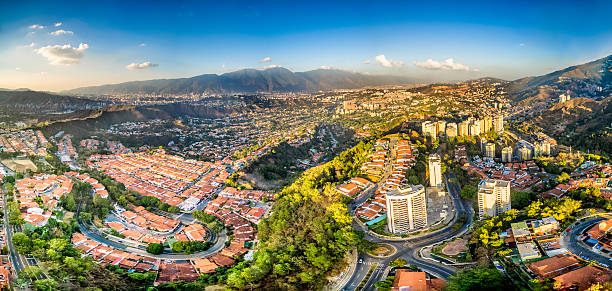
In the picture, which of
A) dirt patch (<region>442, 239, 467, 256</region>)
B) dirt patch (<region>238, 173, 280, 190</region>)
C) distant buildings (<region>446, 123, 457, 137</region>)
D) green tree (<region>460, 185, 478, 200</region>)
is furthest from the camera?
distant buildings (<region>446, 123, 457, 137</region>)

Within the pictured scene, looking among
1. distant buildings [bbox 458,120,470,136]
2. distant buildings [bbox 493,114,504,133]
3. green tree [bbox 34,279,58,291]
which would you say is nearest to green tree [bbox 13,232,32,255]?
green tree [bbox 34,279,58,291]

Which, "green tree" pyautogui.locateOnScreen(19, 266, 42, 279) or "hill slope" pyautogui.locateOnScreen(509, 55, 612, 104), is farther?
"hill slope" pyautogui.locateOnScreen(509, 55, 612, 104)

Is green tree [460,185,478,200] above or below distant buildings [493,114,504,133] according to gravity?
below

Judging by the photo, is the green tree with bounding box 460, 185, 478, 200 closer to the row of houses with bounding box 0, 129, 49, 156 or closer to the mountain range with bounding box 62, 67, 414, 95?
the row of houses with bounding box 0, 129, 49, 156

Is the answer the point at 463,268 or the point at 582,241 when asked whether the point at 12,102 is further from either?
the point at 582,241

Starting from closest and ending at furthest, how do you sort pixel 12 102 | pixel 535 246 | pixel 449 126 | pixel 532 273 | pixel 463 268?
pixel 532 273, pixel 535 246, pixel 463 268, pixel 449 126, pixel 12 102

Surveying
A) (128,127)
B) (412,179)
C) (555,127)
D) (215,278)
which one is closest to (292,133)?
(128,127)

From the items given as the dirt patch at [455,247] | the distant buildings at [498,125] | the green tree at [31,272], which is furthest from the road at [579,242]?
the distant buildings at [498,125]

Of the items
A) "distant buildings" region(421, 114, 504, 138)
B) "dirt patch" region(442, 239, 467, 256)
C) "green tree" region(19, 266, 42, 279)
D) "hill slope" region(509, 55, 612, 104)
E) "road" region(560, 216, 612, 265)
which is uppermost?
"hill slope" region(509, 55, 612, 104)
